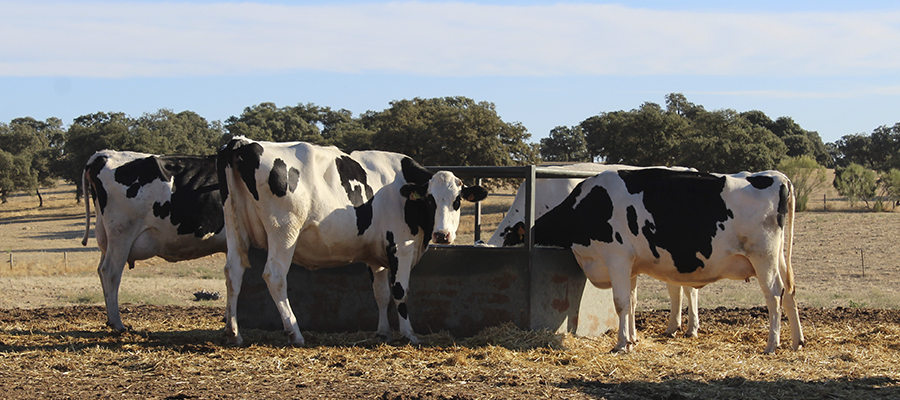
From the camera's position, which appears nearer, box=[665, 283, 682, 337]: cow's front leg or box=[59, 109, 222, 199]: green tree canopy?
box=[665, 283, 682, 337]: cow's front leg

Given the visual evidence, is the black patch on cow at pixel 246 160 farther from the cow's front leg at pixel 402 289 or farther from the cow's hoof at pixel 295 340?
the cow's front leg at pixel 402 289

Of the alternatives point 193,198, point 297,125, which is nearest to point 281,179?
point 193,198

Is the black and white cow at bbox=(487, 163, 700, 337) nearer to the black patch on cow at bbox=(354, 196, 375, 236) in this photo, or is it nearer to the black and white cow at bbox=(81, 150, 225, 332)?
the black patch on cow at bbox=(354, 196, 375, 236)

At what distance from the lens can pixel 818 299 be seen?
14.3 meters

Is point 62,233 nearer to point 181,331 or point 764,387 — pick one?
point 181,331

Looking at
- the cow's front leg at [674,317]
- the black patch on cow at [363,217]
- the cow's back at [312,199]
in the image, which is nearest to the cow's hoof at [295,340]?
the cow's back at [312,199]

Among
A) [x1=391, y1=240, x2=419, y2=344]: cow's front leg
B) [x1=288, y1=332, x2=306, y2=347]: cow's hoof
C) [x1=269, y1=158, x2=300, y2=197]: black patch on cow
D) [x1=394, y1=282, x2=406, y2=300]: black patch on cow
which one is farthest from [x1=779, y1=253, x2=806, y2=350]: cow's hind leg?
[x1=269, y1=158, x2=300, y2=197]: black patch on cow

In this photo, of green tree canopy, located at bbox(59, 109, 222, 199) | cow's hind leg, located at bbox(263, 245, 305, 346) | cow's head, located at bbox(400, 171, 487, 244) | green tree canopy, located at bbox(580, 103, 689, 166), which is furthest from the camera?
green tree canopy, located at bbox(59, 109, 222, 199)

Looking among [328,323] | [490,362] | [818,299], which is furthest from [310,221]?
[818,299]

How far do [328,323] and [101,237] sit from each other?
348 centimetres

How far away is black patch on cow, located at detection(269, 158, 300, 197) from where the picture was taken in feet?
25.7

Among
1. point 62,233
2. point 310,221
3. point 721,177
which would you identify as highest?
point 721,177

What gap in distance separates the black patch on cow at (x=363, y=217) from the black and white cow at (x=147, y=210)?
2.70m

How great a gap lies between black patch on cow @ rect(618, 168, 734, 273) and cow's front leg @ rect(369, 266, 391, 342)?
119 inches
